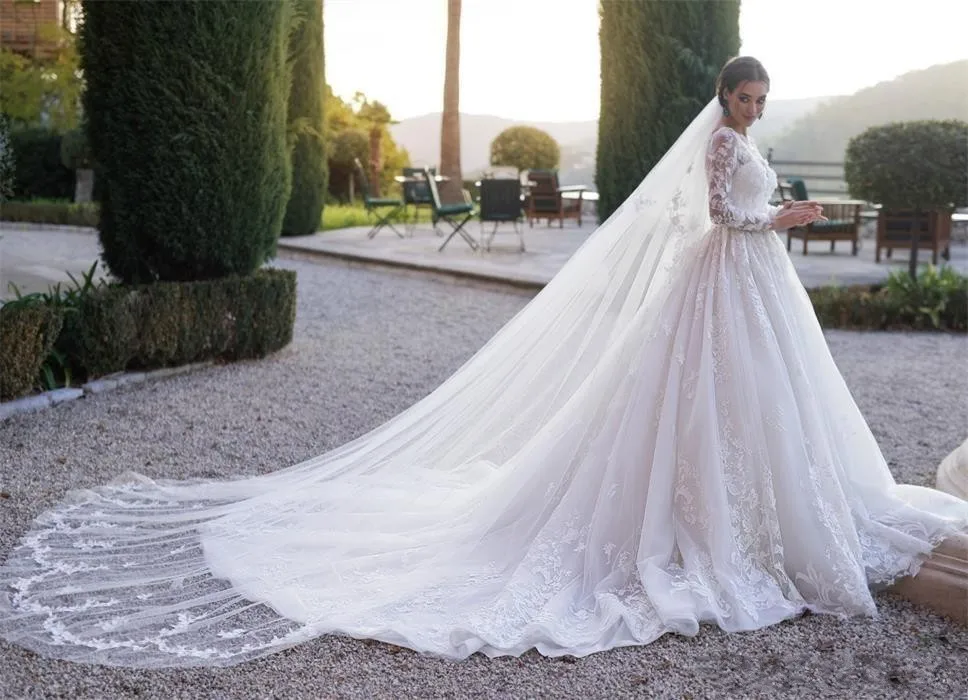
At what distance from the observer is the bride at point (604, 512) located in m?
3.02

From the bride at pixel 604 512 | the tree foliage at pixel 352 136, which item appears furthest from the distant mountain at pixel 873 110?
the bride at pixel 604 512

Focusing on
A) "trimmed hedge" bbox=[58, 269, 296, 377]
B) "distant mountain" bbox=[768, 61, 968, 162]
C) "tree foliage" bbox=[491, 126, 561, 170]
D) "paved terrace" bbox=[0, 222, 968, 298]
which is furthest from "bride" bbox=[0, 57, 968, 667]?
"distant mountain" bbox=[768, 61, 968, 162]

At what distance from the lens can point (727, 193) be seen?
354cm

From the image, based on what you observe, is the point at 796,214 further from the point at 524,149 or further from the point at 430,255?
the point at 524,149

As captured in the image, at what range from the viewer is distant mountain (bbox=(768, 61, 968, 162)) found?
20562 millimetres

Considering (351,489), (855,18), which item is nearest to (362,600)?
(351,489)

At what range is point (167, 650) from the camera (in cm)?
283

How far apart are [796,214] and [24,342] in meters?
3.85

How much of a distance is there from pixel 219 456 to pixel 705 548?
96.7 inches

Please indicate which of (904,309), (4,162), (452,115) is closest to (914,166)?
(904,309)

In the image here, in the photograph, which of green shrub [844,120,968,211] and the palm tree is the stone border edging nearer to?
green shrub [844,120,968,211]

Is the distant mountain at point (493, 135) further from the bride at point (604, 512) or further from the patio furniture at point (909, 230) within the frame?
the bride at point (604, 512)

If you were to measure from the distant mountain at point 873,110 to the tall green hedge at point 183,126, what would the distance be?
1626cm

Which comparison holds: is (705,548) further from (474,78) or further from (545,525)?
(474,78)
